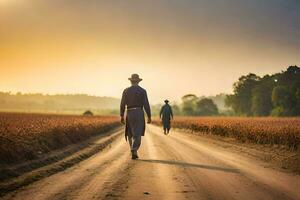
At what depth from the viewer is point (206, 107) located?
157 metres

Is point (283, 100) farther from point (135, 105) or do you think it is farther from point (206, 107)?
point (135, 105)

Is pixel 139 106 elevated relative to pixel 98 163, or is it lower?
elevated

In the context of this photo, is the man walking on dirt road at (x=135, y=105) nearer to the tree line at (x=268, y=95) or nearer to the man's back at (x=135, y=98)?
the man's back at (x=135, y=98)

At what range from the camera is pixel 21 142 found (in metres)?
12.9

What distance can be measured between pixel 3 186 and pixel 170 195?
3.25 meters

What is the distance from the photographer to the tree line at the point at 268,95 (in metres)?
92.1

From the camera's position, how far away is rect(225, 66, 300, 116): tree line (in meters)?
92.1

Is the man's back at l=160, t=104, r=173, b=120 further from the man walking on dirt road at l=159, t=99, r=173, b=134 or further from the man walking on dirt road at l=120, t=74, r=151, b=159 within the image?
the man walking on dirt road at l=120, t=74, r=151, b=159

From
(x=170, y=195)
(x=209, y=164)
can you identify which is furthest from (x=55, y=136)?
(x=170, y=195)

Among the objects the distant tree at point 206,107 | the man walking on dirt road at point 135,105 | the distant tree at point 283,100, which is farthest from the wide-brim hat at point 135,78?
the distant tree at point 206,107

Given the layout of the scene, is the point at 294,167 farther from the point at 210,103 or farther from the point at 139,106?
the point at 210,103

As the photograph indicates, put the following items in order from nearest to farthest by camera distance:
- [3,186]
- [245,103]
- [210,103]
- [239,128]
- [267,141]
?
[3,186], [267,141], [239,128], [245,103], [210,103]

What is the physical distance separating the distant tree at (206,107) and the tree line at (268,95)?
1136 inches

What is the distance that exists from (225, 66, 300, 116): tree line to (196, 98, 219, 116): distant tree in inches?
1136
